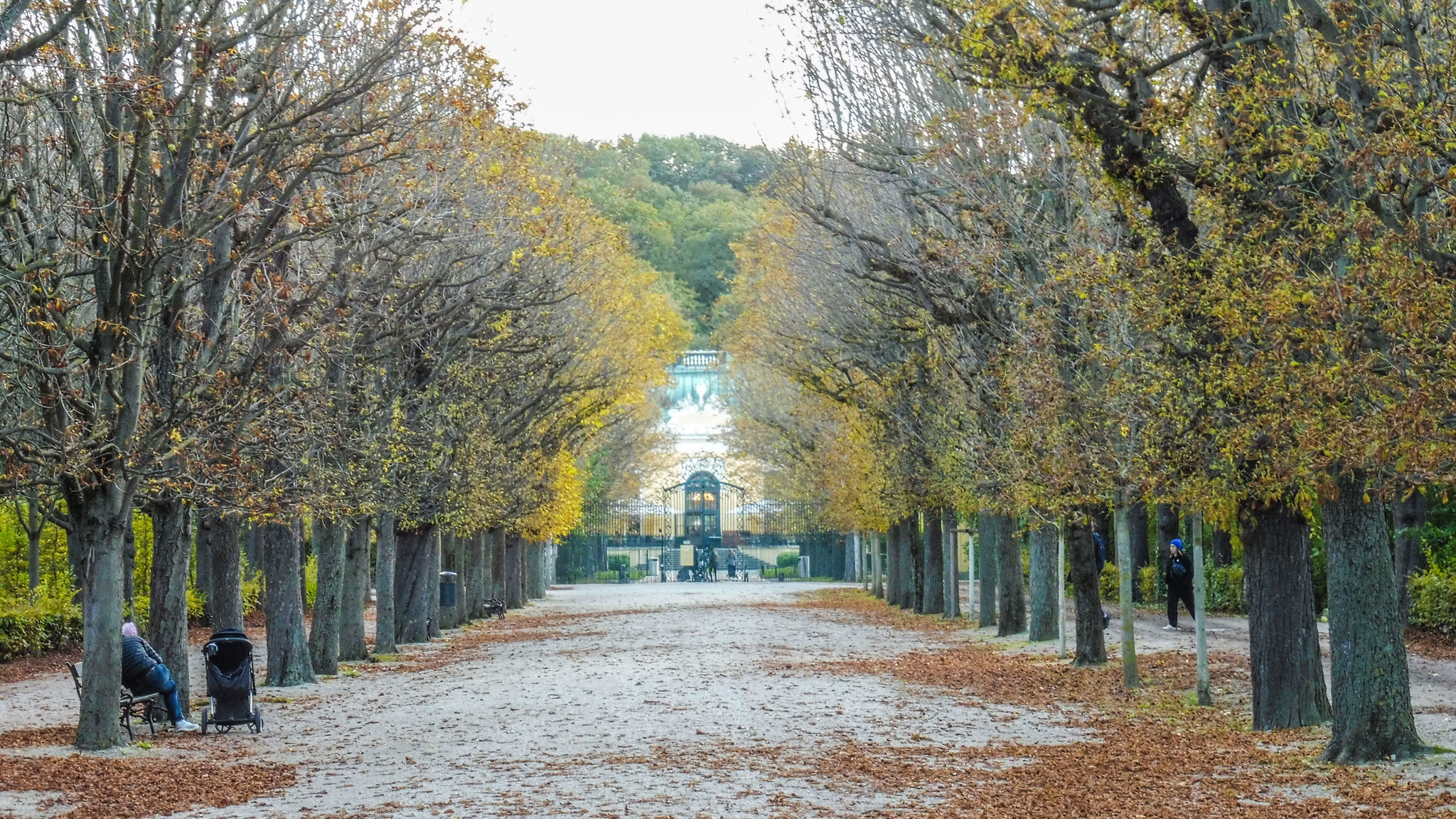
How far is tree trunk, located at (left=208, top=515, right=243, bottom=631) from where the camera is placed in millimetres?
19375

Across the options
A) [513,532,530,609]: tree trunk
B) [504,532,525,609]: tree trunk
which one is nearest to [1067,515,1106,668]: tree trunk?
[513,532,530,609]: tree trunk

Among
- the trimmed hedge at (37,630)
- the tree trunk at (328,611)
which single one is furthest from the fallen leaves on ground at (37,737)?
the trimmed hedge at (37,630)

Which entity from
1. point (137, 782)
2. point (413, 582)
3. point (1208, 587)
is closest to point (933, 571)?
point (1208, 587)

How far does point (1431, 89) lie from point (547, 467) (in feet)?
106

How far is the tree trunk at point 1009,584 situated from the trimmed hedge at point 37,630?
1579 centimetres

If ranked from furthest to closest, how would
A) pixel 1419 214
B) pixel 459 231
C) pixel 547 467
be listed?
pixel 547 467 → pixel 459 231 → pixel 1419 214

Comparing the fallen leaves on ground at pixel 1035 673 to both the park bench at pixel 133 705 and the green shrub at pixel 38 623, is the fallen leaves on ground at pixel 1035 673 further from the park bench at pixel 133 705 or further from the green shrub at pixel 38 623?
the green shrub at pixel 38 623

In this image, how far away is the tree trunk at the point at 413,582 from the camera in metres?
31.7

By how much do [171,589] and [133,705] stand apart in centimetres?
143

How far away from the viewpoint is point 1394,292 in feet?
27.2

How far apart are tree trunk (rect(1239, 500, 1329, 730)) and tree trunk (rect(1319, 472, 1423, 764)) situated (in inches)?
66.2

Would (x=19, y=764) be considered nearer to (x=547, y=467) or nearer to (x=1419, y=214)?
(x=1419, y=214)

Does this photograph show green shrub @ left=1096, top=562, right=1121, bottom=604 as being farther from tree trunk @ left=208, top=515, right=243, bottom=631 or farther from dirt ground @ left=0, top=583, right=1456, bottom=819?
tree trunk @ left=208, top=515, right=243, bottom=631

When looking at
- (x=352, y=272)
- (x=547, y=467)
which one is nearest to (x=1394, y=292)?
(x=352, y=272)
